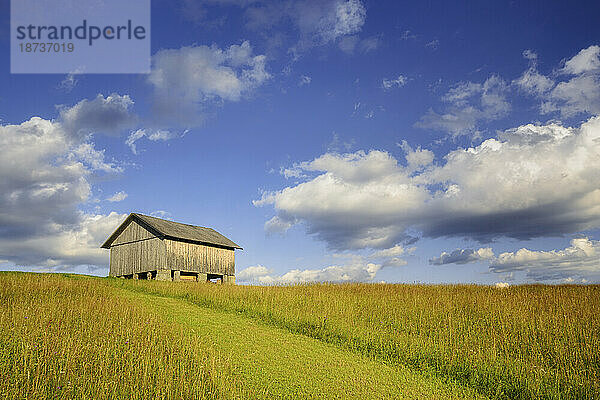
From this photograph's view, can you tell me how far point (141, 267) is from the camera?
37.1 meters

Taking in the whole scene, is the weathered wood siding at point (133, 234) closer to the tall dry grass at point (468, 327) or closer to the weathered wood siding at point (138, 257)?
the weathered wood siding at point (138, 257)

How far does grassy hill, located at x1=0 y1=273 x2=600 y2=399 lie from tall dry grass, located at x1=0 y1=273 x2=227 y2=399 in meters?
0.04

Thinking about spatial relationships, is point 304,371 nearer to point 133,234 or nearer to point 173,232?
point 173,232

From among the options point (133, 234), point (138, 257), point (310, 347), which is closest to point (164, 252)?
point (138, 257)

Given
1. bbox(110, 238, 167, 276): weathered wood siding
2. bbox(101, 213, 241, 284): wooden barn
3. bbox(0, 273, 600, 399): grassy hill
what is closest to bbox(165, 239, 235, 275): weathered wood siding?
bbox(101, 213, 241, 284): wooden barn

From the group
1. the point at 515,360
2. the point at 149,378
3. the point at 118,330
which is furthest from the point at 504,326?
the point at 118,330

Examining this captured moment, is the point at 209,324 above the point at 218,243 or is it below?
below

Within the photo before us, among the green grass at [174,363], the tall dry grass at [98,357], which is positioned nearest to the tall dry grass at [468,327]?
the green grass at [174,363]

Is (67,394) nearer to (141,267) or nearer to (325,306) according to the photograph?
(325,306)

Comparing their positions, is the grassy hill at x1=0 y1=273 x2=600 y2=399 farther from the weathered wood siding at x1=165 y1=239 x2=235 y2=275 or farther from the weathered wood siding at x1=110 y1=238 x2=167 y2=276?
the weathered wood siding at x1=165 y1=239 x2=235 y2=275

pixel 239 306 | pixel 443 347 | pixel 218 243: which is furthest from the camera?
pixel 218 243

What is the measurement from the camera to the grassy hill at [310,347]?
852 centimetres

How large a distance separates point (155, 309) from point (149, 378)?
8.29 m

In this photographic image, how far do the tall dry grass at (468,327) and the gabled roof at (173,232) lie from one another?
662 inches
